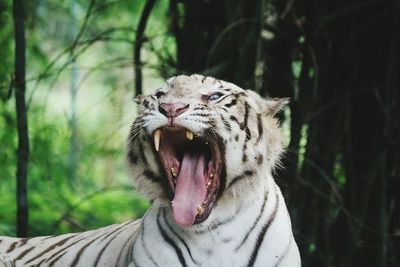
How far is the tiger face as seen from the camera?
2.54 metres

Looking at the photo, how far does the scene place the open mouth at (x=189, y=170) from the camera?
8.48ft

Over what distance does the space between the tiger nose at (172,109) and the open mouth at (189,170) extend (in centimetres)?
7

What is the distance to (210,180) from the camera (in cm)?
263

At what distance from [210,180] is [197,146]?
5.1 inches

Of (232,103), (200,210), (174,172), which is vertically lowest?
(200,210)

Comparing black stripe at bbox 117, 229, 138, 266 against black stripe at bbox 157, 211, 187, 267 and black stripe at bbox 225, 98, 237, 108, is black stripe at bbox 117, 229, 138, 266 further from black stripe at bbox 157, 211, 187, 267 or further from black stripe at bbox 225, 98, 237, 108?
black stripe at bbox 225, 98, 237, 108

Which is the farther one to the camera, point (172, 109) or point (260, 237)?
point (260, 237)

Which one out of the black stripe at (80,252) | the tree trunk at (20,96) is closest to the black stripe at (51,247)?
the black stripe at (80,252)

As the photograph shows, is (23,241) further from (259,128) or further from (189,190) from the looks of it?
(259,128)

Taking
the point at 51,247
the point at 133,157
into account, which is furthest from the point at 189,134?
the point at 51,247

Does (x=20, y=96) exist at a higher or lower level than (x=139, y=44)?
lower

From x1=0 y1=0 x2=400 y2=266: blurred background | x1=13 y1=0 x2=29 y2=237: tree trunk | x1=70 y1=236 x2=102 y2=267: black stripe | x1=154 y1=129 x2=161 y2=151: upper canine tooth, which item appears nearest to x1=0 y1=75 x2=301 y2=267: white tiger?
x1=154 y1=129 x2=161 y2=151: upper canine tooth

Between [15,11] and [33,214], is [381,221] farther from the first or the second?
[33,214]

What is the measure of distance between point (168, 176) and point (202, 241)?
0.27m
